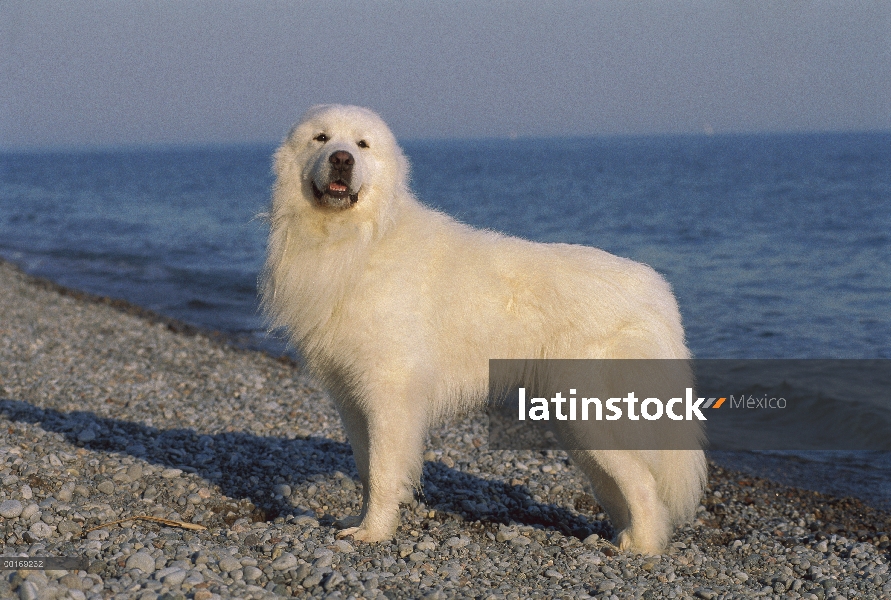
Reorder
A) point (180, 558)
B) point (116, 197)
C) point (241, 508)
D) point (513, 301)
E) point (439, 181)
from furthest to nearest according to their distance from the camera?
point (439, 181) < point (116, 197) < point (241, 508) < point (513, 301) < point (180, 558)

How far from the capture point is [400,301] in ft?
14.3

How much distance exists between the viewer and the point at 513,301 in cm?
446

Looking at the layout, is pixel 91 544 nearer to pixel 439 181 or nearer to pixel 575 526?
pixel 575 526

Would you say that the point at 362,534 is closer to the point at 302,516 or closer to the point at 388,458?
the point at 388,458

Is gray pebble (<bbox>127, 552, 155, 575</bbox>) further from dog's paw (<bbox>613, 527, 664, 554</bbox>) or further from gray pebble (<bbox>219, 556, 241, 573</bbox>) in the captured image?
dog's paw (<bbox>613, 527, 664, 554</bbox>)

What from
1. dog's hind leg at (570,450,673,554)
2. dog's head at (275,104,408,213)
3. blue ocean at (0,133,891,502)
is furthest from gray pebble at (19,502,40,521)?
dog's hind leg at (570,450,673,554)

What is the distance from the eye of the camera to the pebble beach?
3.90 metres

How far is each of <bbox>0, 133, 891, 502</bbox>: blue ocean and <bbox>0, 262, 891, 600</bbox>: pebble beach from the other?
188 cm

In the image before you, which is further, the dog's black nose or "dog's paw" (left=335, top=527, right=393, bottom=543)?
"dog's paw" (left=335, top=527, right=393, bottom=543)

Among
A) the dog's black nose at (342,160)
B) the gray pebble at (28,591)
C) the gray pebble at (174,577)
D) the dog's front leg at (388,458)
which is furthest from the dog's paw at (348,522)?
the dog's black nose at (342,160)

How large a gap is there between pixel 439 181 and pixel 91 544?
165 ft

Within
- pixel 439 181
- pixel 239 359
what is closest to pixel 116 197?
pixel 439 181

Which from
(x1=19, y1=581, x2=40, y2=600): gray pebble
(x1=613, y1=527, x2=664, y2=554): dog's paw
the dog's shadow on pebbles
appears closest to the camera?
(x1=19, y1=581, x2=40, y2=600): gray pebble

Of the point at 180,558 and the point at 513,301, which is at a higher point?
the point at 513,301
